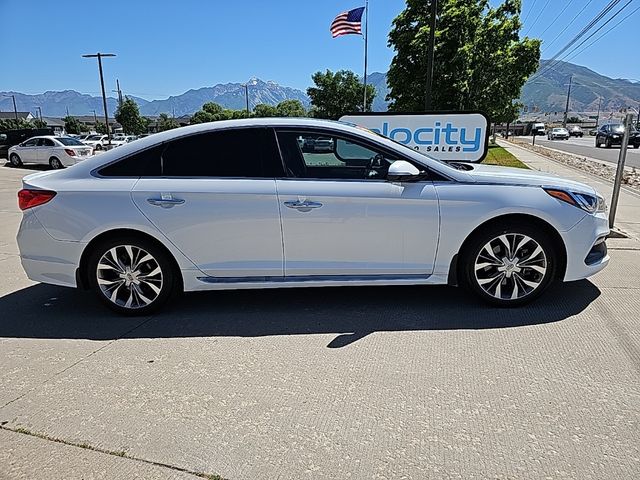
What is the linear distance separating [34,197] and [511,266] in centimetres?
403

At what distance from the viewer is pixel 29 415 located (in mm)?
2645

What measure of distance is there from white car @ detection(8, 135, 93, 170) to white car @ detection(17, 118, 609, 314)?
62.5 ft

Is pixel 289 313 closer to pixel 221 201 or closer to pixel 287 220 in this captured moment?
pixel 287 220

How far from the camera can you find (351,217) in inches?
147

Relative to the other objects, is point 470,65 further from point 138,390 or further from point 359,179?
point 138,390

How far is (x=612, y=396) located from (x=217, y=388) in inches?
93.2

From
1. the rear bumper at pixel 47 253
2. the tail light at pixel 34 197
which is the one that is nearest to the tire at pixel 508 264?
the rear bumper at pixel 47 253

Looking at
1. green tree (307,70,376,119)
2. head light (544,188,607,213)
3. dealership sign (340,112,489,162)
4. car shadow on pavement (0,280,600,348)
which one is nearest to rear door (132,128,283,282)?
car shadow on pavement (0,280,600,348)

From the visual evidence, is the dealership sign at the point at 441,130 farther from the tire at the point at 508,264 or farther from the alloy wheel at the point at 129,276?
the alloy wheel at the point at 129,276

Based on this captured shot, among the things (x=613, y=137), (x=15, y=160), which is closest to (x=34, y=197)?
(x=15, y=160)

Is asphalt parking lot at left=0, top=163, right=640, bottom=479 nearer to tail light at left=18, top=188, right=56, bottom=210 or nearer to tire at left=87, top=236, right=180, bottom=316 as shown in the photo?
tire at left=87, top=236, right=180, bottom=316

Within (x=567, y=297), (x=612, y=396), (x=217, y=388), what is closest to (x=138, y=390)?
(x=217, y=388)

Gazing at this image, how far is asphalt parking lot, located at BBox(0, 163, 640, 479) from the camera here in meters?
2.24

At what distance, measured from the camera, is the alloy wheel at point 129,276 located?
151 inches
